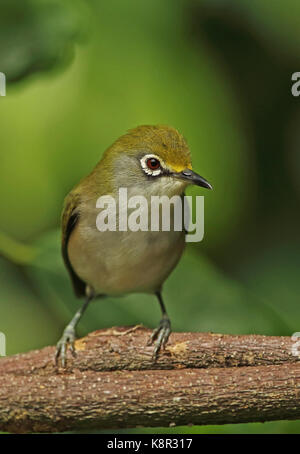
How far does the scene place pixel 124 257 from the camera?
361cm

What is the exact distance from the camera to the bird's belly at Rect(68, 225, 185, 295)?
3598 millimetres

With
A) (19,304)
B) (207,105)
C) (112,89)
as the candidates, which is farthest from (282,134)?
(19,304)

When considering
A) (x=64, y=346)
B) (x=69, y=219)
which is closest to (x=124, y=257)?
(x=69, y=219)

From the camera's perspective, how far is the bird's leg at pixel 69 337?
3221 mm

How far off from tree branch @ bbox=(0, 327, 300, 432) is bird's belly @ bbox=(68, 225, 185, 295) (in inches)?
20.5

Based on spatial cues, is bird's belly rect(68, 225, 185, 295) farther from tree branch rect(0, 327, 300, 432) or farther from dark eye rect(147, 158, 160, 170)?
tree branch rect(0, 327, 300, 432)

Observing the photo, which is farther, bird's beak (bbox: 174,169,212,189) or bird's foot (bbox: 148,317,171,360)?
bird's beak (bbox: 174,169,212,189)

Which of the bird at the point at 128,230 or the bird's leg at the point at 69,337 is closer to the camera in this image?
the bird's leg at the point at 69,337

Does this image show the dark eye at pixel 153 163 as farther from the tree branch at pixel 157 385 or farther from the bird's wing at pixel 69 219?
the tree branch at pixel 157 385

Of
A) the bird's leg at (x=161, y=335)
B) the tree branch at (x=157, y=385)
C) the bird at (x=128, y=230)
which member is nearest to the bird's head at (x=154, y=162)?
the bird at (x=128, y=230)

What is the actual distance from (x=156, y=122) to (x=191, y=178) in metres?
0.83

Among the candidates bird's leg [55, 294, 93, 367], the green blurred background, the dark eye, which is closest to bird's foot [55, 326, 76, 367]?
bird's leg [55, 294, 93, 367]

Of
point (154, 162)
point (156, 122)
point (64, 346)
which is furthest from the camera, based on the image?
point (156, 122)

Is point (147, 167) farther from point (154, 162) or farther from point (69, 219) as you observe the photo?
point (69, 219)
